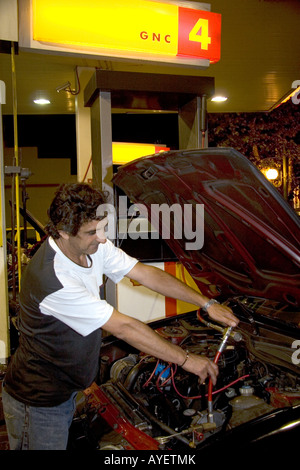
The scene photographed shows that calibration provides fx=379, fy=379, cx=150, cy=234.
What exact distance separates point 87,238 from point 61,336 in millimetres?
549

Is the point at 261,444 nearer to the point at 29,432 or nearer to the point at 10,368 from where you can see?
the point at 29,432

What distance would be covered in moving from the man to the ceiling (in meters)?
2.63

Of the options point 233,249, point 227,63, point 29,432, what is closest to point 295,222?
point 233,249

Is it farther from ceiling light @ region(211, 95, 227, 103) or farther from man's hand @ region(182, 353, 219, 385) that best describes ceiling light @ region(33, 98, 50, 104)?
man's hand @ region(182, 353, 219, 385)

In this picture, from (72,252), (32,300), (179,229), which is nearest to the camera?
(32,300)

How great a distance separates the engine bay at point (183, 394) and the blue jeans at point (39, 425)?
5.3 inches

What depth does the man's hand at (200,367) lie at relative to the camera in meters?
2.01

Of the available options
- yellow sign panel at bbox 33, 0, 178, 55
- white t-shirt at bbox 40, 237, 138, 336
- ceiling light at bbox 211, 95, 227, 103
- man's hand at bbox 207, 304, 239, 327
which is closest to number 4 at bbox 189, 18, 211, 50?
yellow sign panel at bbox 33, 0, 178, 55

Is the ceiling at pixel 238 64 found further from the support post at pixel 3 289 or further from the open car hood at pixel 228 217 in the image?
the open car hood at pixel 228 217

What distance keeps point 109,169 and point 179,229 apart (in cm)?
183

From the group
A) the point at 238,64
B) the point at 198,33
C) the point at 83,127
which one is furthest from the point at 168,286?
the point at 238,64

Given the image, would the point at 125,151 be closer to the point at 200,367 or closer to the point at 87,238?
the point at 87,238

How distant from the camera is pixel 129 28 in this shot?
3.92 metres

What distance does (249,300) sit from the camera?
122 inches
